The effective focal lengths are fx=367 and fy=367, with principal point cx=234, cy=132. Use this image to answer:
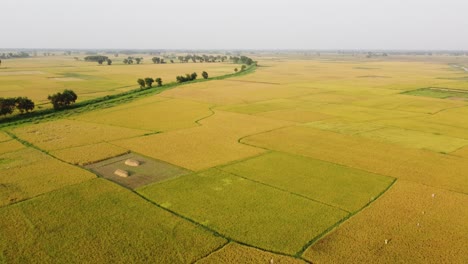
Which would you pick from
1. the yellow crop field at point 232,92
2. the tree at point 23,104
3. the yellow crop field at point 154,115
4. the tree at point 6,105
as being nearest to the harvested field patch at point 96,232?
the yellow crop field at point 154,115

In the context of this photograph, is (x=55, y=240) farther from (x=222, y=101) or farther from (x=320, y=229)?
(x=222, y=101)

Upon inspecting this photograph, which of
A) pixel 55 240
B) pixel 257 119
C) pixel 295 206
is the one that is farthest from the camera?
pixel 257 119

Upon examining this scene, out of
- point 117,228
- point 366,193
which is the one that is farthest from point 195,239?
point 366,193

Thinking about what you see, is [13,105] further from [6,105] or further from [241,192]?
[241,192]

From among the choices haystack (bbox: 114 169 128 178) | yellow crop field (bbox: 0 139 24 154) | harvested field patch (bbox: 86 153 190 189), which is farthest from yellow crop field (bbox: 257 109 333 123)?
yellow crop field (bbox: 0 139 24 154)

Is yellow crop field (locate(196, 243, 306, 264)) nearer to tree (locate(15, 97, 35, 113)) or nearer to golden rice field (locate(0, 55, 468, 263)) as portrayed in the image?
golden rice field (locate(0, 55, 468, 263))

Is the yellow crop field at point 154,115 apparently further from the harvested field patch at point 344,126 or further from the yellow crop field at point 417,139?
the yellow crop field at point 417,139
